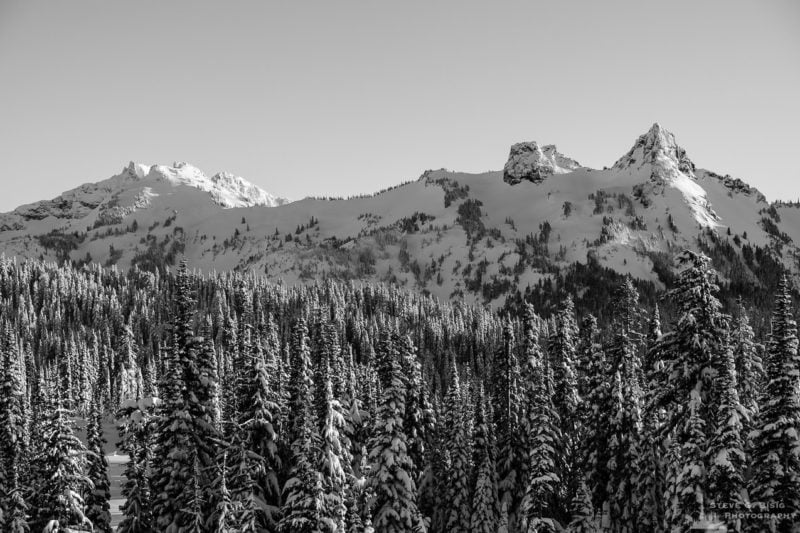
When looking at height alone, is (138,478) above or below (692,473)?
below

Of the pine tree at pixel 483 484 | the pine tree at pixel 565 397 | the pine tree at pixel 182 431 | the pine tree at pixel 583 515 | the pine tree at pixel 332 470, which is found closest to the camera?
the pine tree at pixel 182 431

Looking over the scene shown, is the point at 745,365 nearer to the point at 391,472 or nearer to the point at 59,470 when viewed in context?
the point at 391,472

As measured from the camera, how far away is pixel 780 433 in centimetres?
2872

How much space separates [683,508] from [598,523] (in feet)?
81.6

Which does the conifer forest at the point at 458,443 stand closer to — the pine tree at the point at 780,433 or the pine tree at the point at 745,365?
the pine tree at the point at 780,433

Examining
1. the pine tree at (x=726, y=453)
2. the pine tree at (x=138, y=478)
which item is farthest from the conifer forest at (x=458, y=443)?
the pine tree at (x=138, y=478)

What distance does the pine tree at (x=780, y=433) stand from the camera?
91.3ft

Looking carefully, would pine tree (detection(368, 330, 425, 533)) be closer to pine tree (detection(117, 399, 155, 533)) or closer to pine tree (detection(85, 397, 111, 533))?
pine tree (detection(117, 399, 155, 533))

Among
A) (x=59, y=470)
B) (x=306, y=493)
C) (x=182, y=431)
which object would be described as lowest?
(x=306, y=493)

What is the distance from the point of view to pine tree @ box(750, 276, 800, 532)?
1096 inches

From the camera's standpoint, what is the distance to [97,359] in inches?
6137

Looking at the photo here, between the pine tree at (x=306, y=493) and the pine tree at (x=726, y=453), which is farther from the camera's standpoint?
the pine tree at (x=306, y=493)

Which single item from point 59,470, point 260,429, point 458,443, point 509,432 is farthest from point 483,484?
point 59,470

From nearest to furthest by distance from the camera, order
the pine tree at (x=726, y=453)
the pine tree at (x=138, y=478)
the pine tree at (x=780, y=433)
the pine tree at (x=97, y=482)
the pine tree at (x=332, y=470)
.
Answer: the pine tree at (x=726, y=453), the pine tree at (x=780, y=433), the pine tree at (x=332, y=470), the pine tree at (x=138, y=478), the pine tree at (x=97, y=482)
